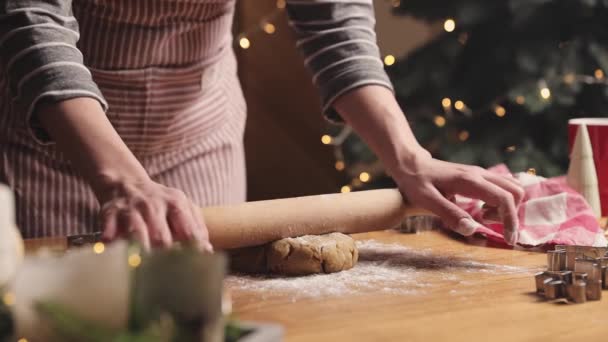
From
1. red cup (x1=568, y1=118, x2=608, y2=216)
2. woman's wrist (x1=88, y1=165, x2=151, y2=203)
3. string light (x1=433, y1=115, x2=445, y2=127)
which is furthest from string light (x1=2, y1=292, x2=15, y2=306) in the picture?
string light (x1=433, y1=115, x2=445, y2=127)

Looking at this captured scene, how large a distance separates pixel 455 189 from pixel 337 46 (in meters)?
0.36

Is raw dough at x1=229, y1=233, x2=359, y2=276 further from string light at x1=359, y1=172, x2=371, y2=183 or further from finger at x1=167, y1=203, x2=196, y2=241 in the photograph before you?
string light at x1=359, y1=172, x2=371, y2=183

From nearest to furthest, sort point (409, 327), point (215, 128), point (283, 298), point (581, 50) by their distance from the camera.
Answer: point (409, 327) < point (283, 298) < point (215, 128) < point (581, 50)

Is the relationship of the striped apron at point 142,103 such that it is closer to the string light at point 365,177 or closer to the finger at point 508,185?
the finger at point 508,185

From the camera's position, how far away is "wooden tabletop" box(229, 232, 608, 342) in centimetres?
86

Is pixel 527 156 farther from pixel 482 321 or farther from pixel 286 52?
pixel 482 321

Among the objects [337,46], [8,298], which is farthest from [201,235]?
[337,46]

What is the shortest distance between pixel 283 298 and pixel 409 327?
0.20 metres

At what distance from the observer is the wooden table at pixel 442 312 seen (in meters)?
0.86

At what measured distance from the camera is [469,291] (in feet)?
3.43

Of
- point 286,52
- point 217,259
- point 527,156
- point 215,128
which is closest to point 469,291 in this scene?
point 217,259

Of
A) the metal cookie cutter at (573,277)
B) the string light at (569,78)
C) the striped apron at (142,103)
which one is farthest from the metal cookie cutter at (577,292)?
the string light at (569,78)

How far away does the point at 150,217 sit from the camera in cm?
96

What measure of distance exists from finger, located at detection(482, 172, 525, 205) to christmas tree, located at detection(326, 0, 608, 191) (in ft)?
4.32
